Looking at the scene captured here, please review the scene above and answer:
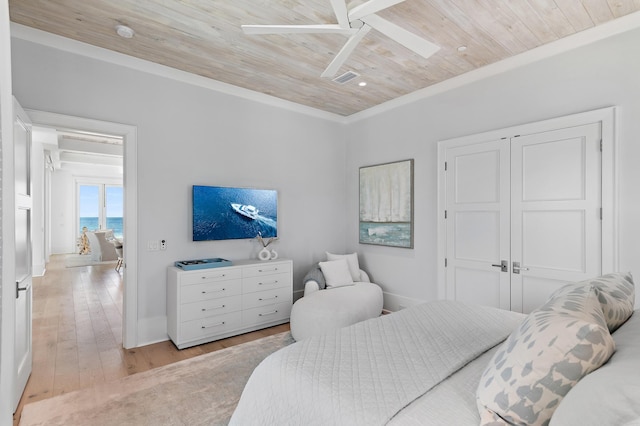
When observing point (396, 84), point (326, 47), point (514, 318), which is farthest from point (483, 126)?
point (514, 318)

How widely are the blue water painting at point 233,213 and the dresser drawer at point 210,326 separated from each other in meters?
0.90

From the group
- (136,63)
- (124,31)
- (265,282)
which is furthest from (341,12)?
(265,282)

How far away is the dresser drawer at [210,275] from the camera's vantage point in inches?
127

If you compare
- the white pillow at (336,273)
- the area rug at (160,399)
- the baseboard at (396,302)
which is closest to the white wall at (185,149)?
the white pillow at (336,273)

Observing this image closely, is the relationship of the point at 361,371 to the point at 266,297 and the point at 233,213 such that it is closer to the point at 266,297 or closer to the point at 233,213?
the point at 266,297

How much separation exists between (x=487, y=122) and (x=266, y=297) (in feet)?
10.5

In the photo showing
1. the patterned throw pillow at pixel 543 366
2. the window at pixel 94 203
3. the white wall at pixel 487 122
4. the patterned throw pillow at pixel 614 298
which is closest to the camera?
the patterned throw pillow at pixel 543 366

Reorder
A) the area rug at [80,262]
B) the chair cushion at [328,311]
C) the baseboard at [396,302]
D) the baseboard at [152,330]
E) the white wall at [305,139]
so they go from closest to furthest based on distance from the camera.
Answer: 1. the white wall at [305,139]
2. the chair cushion at [328,311]
3. the baseboard at [152,330]
4. the baseboard at [396,302]
5. the area rug at [80,262]

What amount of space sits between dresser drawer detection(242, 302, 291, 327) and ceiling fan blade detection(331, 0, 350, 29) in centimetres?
301

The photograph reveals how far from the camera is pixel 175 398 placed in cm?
229

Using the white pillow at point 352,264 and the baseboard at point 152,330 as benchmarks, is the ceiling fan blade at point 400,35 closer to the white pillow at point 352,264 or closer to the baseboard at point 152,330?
the white pillow at point 352,264

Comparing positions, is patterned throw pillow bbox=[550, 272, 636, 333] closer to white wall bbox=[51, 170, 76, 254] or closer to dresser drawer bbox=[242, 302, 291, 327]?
dresser drawer bbox=[242, 302, 291, 327]

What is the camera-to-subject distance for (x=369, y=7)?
2.04m

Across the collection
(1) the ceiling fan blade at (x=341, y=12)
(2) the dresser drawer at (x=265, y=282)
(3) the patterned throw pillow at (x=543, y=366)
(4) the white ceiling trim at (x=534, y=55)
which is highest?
(4) the white ceiling trim at (x=534, y=55)
